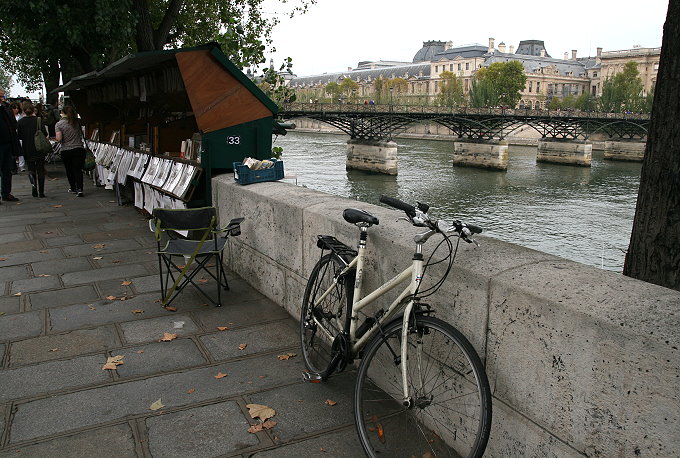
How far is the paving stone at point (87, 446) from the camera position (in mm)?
2709

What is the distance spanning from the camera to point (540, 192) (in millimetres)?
40938

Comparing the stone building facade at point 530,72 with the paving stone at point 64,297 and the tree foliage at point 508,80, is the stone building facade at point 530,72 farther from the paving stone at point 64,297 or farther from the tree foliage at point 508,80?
the paving stone at point 64,297

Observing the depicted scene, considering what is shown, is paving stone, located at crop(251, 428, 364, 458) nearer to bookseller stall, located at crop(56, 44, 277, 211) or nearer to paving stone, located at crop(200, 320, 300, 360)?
paving stone, located at crop(200, 320, 300, 360)

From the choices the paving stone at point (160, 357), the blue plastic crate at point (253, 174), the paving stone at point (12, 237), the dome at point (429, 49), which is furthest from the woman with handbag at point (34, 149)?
the dome at point (429, 49)

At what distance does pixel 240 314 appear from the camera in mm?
4625

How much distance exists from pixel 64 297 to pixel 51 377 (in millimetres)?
1641

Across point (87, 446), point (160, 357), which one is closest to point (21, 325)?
point (160, 357)

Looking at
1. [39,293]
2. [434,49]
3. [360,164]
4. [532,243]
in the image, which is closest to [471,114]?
[360,164]

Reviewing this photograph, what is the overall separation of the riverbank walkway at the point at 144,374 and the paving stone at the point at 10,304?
1cm

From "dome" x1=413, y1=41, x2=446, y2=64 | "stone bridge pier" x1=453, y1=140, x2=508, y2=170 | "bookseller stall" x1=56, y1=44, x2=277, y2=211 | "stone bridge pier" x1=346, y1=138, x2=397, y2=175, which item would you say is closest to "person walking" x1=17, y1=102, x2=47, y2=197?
"bookseller stall" x1=56, y1=44, x2=277, y2=211

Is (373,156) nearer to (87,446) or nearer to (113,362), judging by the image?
(113,362)

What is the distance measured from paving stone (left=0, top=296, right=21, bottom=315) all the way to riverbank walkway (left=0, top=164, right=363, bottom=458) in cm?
1

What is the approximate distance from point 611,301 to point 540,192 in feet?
134

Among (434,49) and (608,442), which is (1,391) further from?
(434,49)
